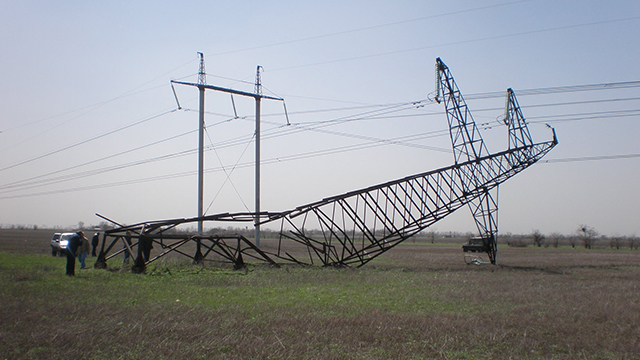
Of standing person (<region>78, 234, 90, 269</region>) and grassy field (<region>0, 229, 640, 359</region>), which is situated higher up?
standing person (<region>78, 234, 90, 269</region>)

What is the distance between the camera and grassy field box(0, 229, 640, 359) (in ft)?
23.6

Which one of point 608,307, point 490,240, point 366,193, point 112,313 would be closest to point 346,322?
point 112,313

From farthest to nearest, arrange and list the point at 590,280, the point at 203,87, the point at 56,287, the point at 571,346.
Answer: the point at 203,87 → the point at 590,280 → the point at 56,287 → the point at 571,346

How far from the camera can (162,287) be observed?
13.9 meters

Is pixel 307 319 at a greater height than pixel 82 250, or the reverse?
pixel 82 250

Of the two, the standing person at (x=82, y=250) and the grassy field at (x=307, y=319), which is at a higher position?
the standing person at (x=82, y=250)

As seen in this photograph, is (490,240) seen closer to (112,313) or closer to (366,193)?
(366,193)

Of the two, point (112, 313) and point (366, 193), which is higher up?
point (366, 193)

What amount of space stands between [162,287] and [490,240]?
19.7 m

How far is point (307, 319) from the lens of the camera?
9.33 meters

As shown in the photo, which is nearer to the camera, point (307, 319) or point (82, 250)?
point (307, 319)

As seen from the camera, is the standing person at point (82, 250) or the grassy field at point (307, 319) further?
the standing person at point (82, 250)

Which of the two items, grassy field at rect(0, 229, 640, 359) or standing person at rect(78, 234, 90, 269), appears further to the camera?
standing person at rect(78, 234, 90, 269)

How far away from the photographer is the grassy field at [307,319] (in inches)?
283
